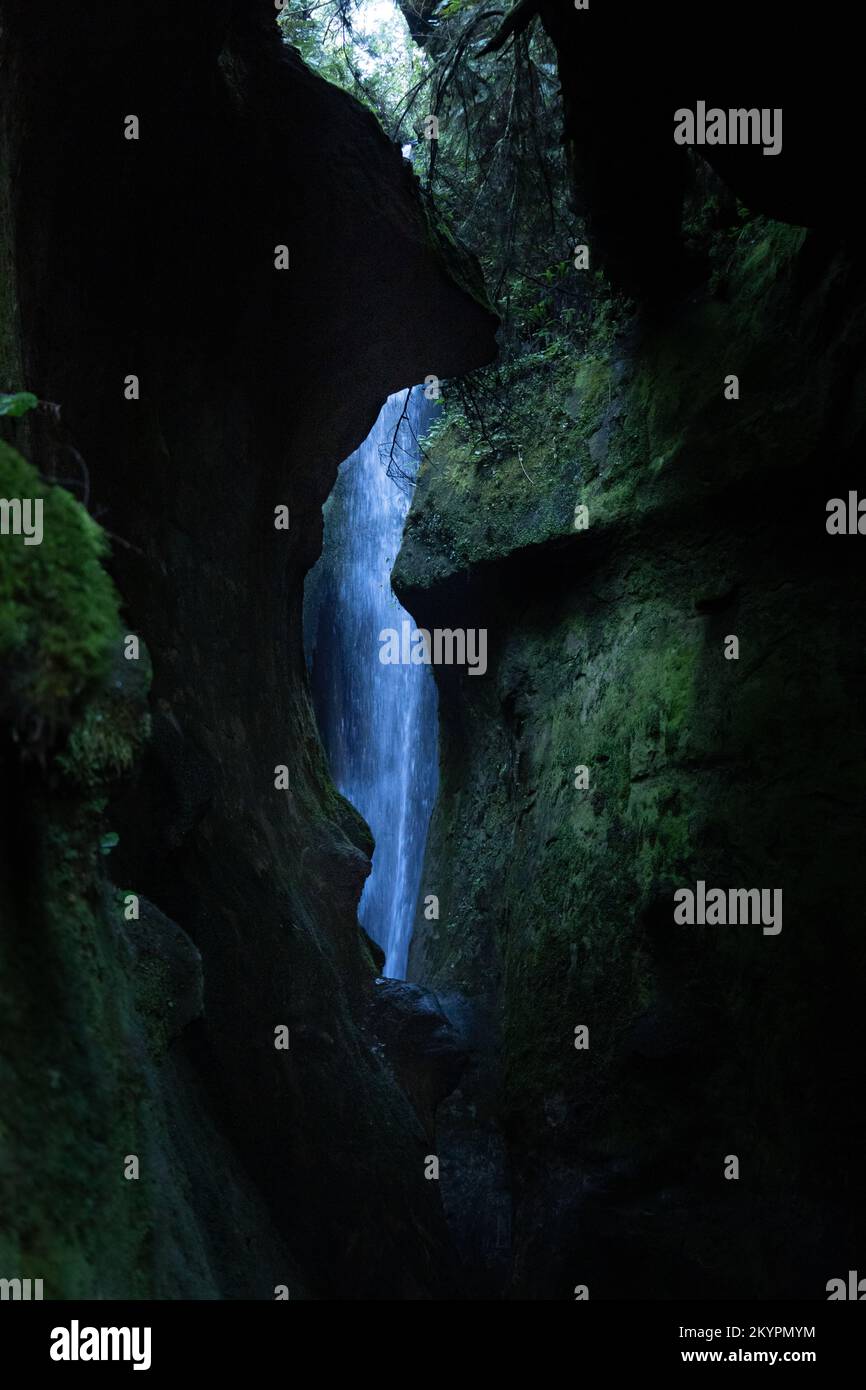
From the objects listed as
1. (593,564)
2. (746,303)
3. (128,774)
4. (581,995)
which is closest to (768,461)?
(746,303)

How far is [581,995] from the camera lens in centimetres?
778

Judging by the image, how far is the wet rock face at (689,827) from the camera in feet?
21.2

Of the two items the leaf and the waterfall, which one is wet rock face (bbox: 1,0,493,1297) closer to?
the leaf

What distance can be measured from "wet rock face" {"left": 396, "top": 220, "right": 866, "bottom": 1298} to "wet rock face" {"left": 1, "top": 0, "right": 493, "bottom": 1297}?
137 cm

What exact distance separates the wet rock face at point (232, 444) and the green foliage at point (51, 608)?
5.00ft

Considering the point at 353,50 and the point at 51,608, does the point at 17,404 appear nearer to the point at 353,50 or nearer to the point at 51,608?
the point at 51,608

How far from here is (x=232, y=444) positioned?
23.5 ft

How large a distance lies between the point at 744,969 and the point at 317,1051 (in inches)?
110

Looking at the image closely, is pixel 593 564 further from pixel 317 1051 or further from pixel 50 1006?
pixel 50 1006

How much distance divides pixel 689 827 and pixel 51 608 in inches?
222

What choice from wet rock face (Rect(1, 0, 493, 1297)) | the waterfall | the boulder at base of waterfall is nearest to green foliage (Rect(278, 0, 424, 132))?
wet rock face (Rect(1, 0, 493, 1297))

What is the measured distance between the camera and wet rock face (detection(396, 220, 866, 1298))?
6449 millimetres

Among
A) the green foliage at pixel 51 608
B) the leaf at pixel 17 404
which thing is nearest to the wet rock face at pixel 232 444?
the leaf at pixel 17 404

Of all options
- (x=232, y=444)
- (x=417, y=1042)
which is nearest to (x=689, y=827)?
(x=417, y=1042)
